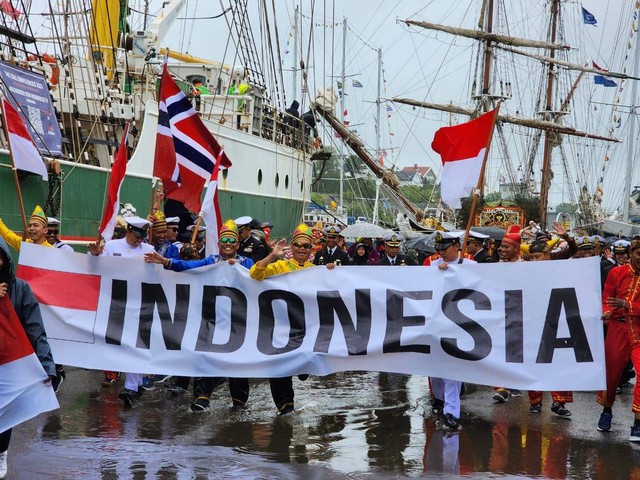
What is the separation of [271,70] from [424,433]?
21.5 m

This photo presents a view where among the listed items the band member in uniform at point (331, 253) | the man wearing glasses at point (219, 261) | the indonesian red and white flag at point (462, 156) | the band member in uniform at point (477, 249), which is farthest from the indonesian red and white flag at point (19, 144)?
the band member in uniform at point (331, 253)

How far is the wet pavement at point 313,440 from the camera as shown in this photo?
7.03m

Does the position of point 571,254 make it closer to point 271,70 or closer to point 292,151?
point 271,70

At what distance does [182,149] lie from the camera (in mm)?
10672

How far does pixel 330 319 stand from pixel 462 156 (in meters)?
1.94

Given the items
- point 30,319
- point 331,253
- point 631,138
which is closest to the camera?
point 30,319

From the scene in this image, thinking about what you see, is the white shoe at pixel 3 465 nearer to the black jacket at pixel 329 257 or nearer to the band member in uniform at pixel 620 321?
the band member in uniform at pixel 620 321

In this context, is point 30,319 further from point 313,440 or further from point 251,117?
point 251,117

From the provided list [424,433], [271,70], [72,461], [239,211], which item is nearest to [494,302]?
[424,433]

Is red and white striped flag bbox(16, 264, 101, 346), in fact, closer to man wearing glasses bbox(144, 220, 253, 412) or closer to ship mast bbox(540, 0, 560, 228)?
man wearing glasses bbox(144, 220, 253, 412)

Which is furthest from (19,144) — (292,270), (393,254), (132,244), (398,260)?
(393,254)

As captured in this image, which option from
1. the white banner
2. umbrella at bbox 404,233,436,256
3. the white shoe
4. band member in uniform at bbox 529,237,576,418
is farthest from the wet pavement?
umbrella at bbox 404,233,436,256

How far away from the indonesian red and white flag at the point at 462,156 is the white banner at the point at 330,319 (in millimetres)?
803

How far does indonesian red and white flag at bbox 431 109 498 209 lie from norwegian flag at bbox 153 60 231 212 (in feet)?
8.91
